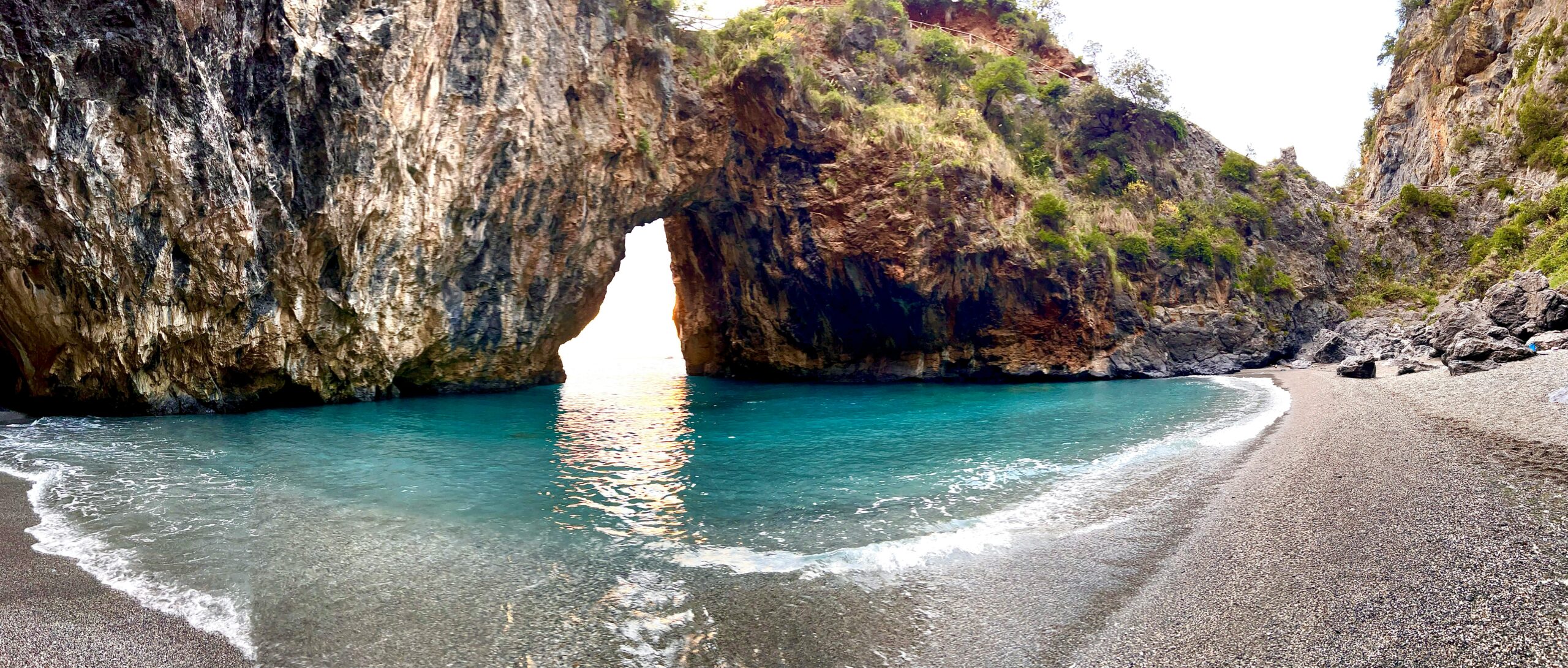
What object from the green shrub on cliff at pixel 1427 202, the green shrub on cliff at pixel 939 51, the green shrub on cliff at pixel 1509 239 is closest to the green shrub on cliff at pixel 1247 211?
the green shrub on cliff at pixel 1427 202

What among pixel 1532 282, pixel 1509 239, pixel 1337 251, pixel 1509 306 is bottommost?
pixel 1509 306

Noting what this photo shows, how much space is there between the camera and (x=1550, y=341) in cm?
1756

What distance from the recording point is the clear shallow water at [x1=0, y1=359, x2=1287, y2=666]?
5.16 metres

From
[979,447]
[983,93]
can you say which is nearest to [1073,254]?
[983,93]

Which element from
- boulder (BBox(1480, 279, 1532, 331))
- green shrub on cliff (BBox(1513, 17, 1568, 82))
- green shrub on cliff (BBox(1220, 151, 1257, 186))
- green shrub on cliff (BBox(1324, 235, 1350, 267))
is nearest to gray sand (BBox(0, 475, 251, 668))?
boulder (BBox(1480, 279, 1532, 331))

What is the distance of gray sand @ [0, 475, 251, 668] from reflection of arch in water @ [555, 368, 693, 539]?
11.5ft

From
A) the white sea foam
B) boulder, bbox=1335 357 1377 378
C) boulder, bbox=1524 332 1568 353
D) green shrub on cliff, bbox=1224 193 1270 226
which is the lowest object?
the white sea foam

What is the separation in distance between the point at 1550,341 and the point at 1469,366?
3319 mm

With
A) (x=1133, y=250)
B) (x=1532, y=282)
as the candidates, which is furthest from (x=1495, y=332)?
(x=1133, y=250)

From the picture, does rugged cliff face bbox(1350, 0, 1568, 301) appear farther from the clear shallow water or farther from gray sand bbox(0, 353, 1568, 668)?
the clear shallow water

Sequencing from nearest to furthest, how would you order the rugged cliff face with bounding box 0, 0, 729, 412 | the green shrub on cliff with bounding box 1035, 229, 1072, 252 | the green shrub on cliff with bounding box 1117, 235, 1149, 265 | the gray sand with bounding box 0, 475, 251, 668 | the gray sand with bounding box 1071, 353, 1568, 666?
the gray sand with bounding box 1071, 353, 1568, 666
the gray sand with bounding box 0, 475, 251, 668
the rugged cliff face with bounding box 0, 0, 729, 412
the green shrub on cliff with bounding box 1035, 229, 1072, 252
the green shrub on cliff with bounding box 1117, 235, 1149, 265

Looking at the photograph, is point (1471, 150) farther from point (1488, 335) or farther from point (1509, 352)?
point (1509, 352)

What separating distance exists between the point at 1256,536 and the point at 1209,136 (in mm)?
43756

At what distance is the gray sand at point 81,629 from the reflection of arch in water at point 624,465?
351cm
